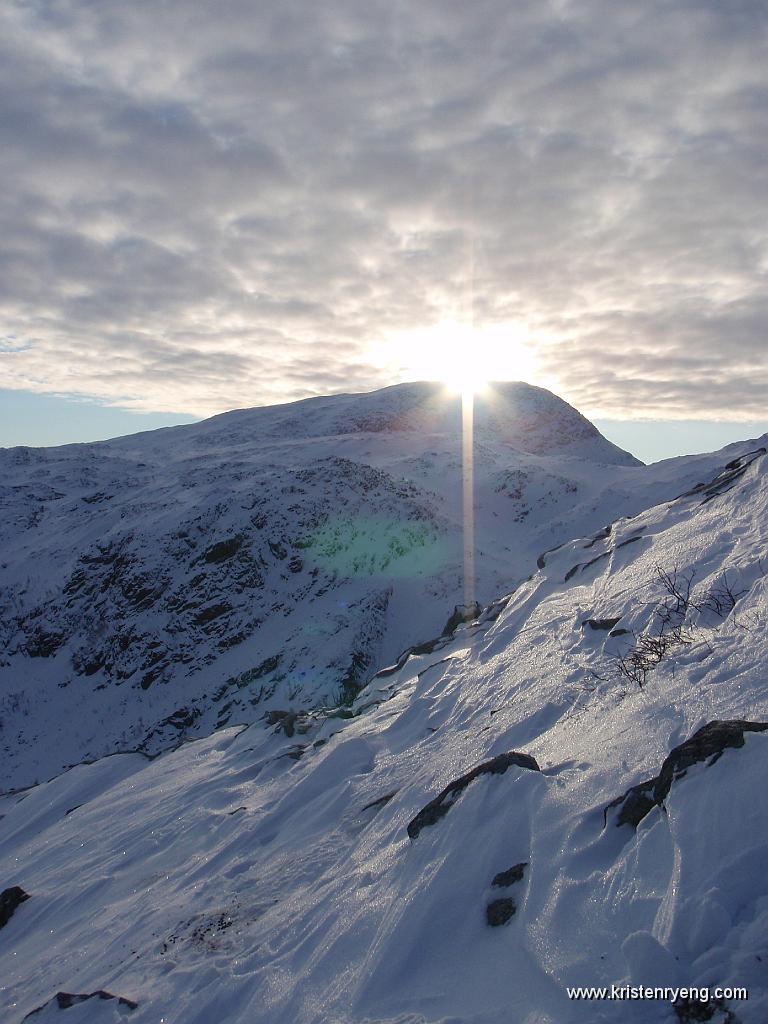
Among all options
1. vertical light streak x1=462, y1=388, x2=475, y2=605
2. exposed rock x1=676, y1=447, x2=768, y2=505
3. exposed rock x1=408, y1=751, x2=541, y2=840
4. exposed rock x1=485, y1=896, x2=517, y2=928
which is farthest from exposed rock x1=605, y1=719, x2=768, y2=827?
vertical light streak x1=462, y1=388, x2=475, y2=605

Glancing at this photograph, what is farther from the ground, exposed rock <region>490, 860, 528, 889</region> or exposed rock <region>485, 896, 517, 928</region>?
exposed rock <region>490, 860, 528, 889</region>

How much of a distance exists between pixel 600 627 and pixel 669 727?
2960 millimetres

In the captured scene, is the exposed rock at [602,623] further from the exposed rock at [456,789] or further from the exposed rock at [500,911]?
the exposed rock at [500,911]

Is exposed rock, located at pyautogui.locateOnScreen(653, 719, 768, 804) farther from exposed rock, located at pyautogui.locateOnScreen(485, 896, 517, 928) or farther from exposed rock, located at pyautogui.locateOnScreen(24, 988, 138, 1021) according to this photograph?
exposed rock, located at pyautogui.locateOnScreen(24, 988, 138, 1021)

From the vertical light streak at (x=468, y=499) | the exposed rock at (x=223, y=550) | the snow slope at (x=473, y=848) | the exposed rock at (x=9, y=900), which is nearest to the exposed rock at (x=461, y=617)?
the vertical light streak at (x=468, y=499)

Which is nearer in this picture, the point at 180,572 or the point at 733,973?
the point at 733,973

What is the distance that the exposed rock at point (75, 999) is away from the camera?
409cm

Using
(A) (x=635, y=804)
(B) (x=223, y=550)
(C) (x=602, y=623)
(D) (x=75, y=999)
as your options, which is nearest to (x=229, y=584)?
(B) (x=223, y=550)

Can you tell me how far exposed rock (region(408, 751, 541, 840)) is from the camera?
448 centimetres

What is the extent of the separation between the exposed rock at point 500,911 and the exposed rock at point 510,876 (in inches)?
3.6

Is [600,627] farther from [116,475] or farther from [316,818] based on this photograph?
[116,475]

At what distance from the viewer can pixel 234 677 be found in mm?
17969

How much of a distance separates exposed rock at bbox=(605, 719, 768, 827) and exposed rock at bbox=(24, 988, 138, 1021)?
337cm

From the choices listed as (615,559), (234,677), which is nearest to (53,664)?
(234,677)
